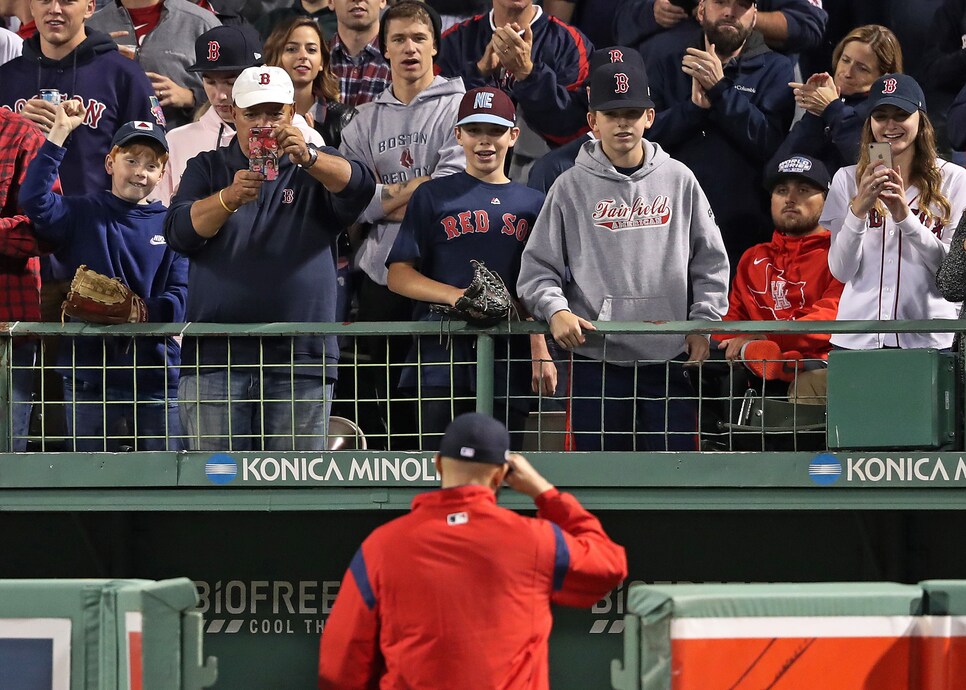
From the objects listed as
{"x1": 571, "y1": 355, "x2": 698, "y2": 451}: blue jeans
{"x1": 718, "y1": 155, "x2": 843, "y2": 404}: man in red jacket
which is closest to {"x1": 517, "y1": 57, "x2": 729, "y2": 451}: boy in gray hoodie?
{"x1": 571, "y1": 355, "x2": 698, "y2": 451}: blue jeans

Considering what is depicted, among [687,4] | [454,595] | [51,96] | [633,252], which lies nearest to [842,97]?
[687,4]

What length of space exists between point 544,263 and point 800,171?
1681mm

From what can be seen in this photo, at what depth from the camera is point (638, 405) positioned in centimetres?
683

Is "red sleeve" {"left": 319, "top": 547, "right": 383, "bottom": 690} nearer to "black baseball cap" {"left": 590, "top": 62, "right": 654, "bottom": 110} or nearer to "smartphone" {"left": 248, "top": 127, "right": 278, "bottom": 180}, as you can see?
"smartphone" {"left": 248, "top": 127, "right": 278, "bottom": 180}

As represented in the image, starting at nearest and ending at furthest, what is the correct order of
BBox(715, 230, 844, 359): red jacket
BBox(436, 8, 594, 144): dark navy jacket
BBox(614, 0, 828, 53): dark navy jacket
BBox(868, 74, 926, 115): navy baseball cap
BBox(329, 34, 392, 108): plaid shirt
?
BBox(868, 74, 926, 115): navy baseball cap → BBox(715, 230, 844, 359): red jacket → BBox(436, 8, 594, 144): dark navy jacket → BBox(329, 34, 392, 108): plaid shirt → BBox(614, 0, 828, 53): dark navy jacket

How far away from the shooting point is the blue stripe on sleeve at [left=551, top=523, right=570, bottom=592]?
493 centimetres

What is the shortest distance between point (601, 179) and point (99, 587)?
323 centimetres

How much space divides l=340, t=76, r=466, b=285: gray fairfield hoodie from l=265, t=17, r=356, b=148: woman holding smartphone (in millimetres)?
308

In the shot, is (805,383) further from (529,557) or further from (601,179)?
(529,557)

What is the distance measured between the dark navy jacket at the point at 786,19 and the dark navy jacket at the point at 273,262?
2.81 metres

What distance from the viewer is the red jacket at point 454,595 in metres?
4.84

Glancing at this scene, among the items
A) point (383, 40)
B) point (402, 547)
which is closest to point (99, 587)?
point (402, 547)

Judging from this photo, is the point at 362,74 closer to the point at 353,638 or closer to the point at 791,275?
the point at 791,275

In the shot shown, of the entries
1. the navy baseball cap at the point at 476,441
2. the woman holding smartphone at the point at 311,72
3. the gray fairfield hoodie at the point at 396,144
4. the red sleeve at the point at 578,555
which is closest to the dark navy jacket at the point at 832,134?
the gray fairfield hoodie at the point at 396,144
